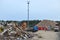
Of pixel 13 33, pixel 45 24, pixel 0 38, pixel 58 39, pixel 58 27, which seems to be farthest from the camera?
pixel 45 24

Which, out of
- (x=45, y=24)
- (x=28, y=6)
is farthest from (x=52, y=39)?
(x=45, y=24)

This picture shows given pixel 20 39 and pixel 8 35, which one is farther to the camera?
pixel 8 35

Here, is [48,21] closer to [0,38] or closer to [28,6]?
[28,6]

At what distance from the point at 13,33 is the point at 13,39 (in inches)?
126

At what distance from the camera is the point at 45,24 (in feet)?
169

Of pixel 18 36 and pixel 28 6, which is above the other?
pixel 28 6

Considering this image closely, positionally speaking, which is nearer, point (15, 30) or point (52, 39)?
point (52, 39)

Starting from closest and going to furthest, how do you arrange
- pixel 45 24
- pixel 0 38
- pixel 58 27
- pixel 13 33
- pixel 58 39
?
→ 1. pixel 0 38
2. pixel 58 39
3. pixel 13 33
4. pixel 58 27
5. pixel 45 24

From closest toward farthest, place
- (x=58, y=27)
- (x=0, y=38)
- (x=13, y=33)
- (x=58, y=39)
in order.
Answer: (x=0, y=38)
(x=58, y=39)
(x=13, y=33)
(x=58, y=27)

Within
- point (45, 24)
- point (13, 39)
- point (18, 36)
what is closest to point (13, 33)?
point (18, 36)

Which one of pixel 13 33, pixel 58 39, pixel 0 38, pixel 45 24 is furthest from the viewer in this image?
pixel 45 24

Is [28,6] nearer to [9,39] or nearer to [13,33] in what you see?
[13,33]

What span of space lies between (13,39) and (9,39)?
865 millimetres

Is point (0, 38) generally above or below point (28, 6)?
below
